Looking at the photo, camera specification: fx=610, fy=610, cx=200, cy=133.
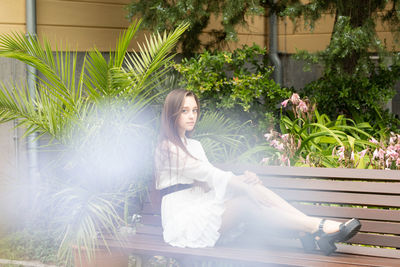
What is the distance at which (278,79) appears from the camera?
8438 millimetres

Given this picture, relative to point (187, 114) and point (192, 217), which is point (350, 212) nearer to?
point (192, 217)

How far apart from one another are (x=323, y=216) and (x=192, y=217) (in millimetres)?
891

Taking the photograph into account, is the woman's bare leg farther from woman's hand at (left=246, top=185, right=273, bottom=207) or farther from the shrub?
the shrub

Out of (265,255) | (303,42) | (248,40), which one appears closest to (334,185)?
(265,255)

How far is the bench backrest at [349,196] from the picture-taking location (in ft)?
12.5

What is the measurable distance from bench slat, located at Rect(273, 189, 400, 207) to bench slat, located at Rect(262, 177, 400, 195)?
0.03 m

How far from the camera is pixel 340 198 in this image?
399 cm

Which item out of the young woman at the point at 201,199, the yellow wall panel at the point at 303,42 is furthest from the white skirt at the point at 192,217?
the yellow wall panel at the point at 303,42

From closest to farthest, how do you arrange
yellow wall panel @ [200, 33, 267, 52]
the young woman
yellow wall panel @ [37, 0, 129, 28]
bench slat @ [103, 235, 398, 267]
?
bench slat @ [103, 235, 398, 267], the young woman, yellow wall panel @ [37, 0, 129, 28], yellow wall panel @ [200, 33, 267, 52]

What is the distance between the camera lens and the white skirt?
3.84 meters

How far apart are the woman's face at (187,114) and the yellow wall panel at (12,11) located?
3.29 meters

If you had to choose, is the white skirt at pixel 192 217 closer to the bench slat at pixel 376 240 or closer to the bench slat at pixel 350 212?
the bench slat at pixel 350 212

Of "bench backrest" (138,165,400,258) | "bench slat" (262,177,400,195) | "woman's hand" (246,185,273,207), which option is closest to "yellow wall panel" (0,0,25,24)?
"bench backrest" (138,165,400,258)

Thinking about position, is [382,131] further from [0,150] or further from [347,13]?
[0,150]
